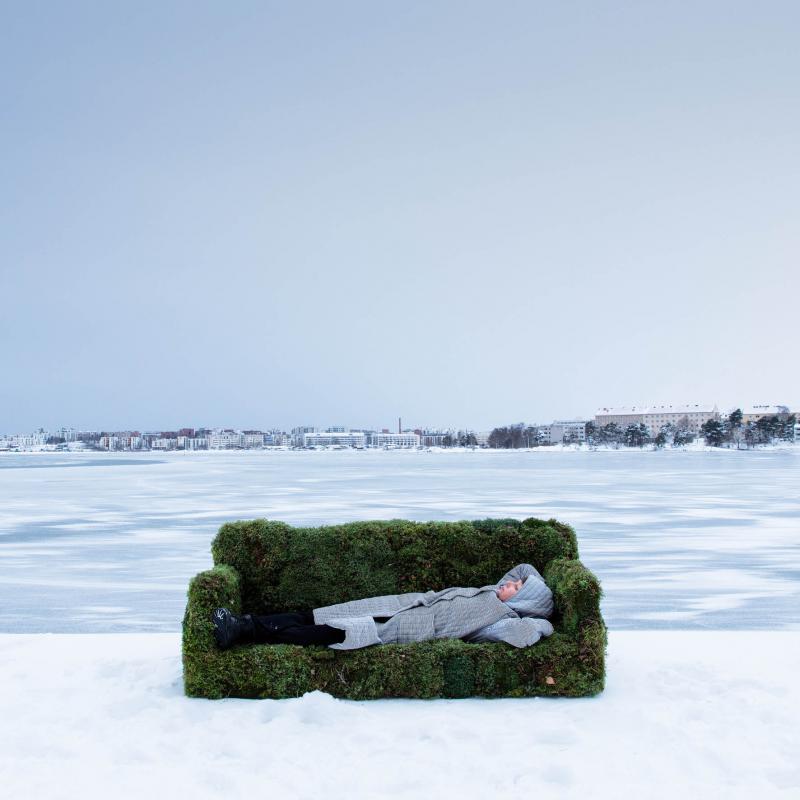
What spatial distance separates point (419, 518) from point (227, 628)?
35.4ft

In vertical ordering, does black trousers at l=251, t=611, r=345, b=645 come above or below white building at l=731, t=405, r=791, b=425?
below

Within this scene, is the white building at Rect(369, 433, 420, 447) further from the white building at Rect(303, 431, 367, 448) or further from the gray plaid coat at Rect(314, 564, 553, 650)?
the gray plaid coat at Rect(314, 564, 553, 650)

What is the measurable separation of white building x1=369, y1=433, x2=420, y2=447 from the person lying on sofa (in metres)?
170

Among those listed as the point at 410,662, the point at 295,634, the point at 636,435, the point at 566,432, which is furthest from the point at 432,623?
the point at 566,432

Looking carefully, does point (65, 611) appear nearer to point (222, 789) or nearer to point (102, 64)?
point (222, 789)

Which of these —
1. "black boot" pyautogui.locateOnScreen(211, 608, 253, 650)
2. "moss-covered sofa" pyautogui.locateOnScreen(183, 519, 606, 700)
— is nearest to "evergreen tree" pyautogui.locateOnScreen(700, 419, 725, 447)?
"moss-covered sofa" pyautogui.locateOnScreen(183, 519, 606, 700)

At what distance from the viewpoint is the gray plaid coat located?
375 cm

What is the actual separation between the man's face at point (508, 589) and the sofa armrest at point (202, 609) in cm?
143

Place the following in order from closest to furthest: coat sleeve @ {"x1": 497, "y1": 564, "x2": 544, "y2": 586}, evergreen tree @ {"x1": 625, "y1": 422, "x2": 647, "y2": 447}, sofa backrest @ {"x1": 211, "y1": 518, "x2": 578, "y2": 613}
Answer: coat sleeve @ {"x1": 497, "y1": 564, "x2": 544, "y2": 586} < sofa backrest @ {"x1": 211, "y1": 518, "x2": 578, "y2": 613} < evergreen tree @ {"x1": 625, "y1": 422, "x2": 647, "y2": 447}

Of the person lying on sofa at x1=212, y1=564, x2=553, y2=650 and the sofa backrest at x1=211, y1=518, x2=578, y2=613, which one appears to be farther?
the sofa backrest at x1=211, y1=518, x2=578, y2=613

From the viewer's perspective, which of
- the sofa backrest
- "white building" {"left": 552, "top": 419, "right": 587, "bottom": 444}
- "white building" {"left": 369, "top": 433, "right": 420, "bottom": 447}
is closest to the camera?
the sofa backrest

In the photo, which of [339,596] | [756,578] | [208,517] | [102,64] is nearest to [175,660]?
[339,596]

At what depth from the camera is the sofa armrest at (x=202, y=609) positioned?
12.0ft

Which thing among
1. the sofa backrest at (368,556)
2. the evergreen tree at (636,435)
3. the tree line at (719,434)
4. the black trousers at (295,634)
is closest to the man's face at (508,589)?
the sofa backrest at (368,556)
